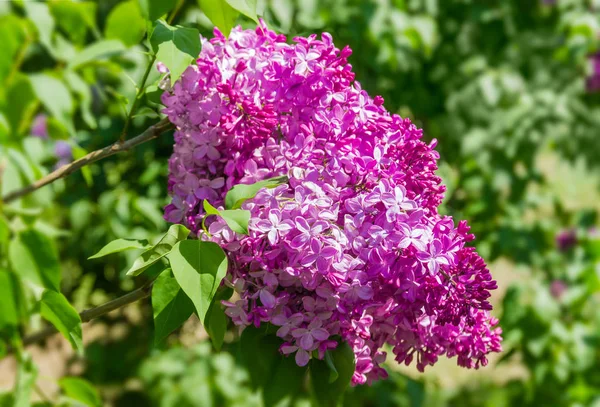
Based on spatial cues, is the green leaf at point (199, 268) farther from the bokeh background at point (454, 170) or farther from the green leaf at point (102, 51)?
the bokeh background at point (454, 170)

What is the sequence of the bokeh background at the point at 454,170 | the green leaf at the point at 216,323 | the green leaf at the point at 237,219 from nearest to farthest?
the green leaf at the point at 237,219
the green leaf at the point at 216,323
the bokeh background at the point at 454,170

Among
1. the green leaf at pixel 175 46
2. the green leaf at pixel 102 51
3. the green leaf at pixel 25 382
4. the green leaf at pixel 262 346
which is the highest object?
the green leaf at pixel 102 51

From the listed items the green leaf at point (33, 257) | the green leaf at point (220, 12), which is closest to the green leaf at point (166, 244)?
the green leaf at point (220, 12)

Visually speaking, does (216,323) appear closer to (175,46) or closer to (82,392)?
(175,46)

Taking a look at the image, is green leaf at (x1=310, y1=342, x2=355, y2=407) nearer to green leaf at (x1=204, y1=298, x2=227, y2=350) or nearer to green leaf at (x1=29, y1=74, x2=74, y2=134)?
green leaf at (x1=204, y1=298, x2=227, y2=350)

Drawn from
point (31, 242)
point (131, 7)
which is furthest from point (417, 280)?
point (131, 7)

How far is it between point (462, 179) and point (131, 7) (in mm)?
1265

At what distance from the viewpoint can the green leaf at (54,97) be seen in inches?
64.2

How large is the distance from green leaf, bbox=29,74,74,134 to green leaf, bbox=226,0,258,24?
0.81 meters

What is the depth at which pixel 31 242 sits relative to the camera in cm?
154

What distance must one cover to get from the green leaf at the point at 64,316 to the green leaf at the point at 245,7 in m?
0.42

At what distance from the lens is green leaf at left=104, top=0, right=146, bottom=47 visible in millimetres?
1782

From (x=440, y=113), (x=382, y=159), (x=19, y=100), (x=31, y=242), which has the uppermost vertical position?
(x=440, y=113)

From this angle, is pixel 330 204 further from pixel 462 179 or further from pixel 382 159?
pixel 462 179
